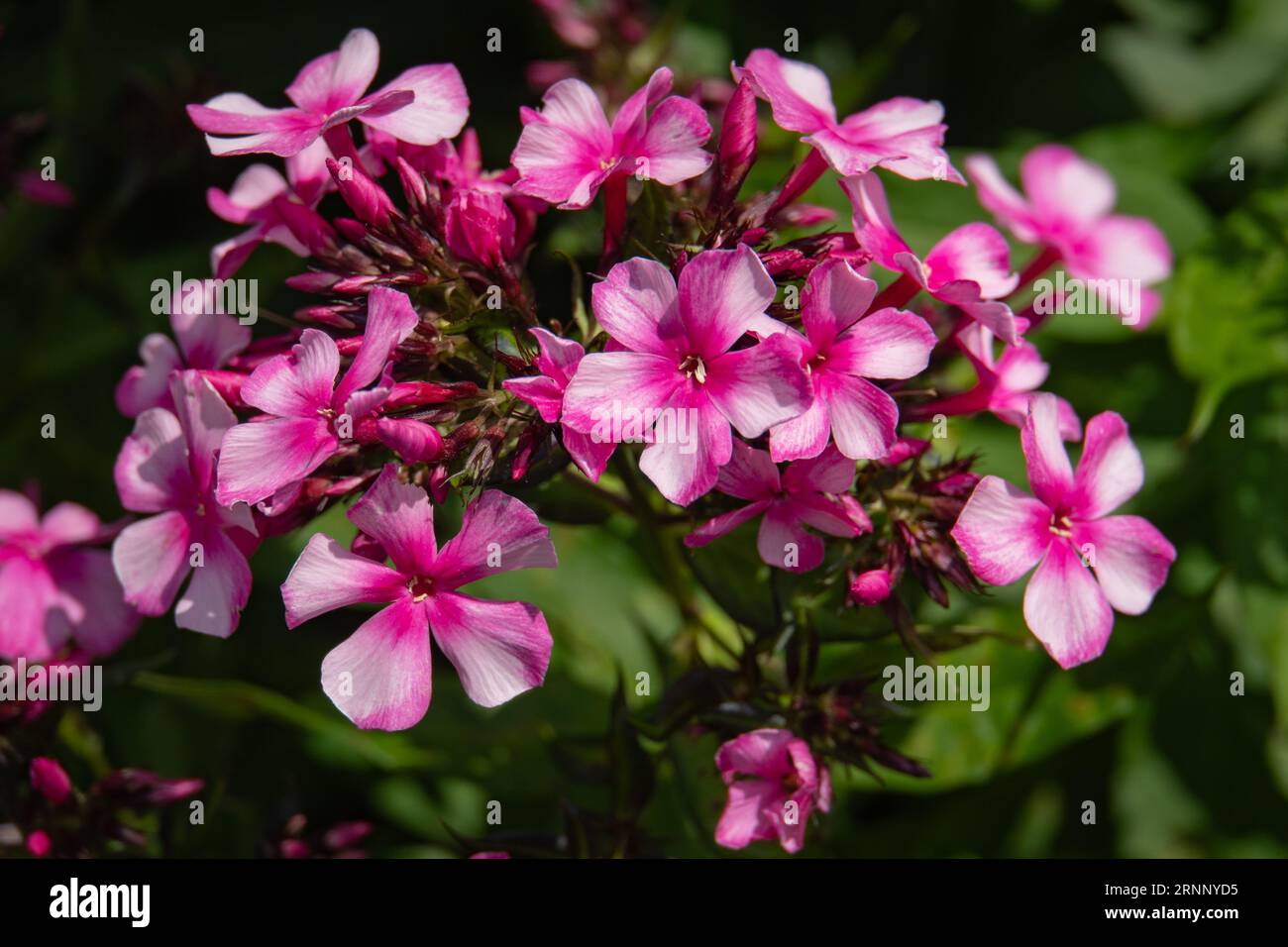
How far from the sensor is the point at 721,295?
55.0 inches

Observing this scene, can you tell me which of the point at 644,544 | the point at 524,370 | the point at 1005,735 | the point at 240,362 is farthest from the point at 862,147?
the point at 1005,735

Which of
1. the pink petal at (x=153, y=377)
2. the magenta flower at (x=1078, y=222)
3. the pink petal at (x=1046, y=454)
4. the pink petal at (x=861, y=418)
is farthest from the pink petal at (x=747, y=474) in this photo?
the magenta flower at (x=1078, y=222)

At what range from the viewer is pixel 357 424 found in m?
1.46

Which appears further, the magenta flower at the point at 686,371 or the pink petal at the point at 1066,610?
the pink petal at the point at 1066,610

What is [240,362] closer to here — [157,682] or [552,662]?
[157,682]

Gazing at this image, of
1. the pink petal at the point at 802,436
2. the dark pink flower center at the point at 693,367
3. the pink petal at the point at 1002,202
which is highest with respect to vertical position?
the pink petal at the point at 1002,202

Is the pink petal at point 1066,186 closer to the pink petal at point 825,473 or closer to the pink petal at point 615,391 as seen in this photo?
the pink petal at point 825,473

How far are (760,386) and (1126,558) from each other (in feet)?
2.11

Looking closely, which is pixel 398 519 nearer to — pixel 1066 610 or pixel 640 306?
pixel 640 306

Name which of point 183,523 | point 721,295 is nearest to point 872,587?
point 721,295

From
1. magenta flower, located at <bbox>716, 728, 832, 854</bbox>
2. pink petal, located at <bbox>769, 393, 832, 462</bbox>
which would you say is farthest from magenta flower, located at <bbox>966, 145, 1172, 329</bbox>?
magenta flower, located at <bbox>716, 728, 832, 854</bbox>

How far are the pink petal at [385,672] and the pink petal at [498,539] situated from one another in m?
0.10

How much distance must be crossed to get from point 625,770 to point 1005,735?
32.0 inches

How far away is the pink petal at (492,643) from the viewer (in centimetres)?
146
